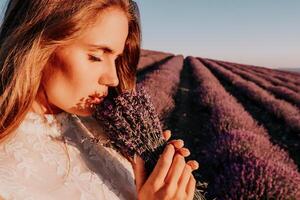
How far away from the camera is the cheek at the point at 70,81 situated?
1544 millimetres

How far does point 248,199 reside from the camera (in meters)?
4.17

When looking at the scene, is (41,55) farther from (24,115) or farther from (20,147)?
(20,147)

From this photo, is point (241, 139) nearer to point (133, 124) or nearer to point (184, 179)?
point (133, 124)

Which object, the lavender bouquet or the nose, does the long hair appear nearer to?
the nose

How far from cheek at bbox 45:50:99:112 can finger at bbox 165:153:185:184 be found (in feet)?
1.21

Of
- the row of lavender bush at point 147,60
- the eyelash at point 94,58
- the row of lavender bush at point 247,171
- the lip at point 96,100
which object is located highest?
the eyelash at point 94,58

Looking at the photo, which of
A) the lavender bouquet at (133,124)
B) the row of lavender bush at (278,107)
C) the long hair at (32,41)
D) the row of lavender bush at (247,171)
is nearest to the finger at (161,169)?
the lavender bouquet at (133,124)

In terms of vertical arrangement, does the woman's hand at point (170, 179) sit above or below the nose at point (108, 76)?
below

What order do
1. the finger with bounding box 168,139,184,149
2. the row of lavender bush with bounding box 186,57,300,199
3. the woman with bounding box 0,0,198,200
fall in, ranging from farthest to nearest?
the row of lavender bush with bounding box 186,57,300,199 → the finger with bounding box 168,139,184,149 → the woman with bounding box 0,0,198,200

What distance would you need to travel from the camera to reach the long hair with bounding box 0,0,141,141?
151 centimetres

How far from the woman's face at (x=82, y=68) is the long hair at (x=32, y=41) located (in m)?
0.03

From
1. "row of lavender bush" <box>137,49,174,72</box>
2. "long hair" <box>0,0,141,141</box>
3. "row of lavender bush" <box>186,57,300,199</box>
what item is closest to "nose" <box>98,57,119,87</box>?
"long hair" <box>0,0,141,141</box>

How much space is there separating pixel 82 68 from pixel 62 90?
97 millimetres

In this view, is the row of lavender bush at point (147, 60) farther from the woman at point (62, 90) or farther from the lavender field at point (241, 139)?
the woman at point (62, 90)
